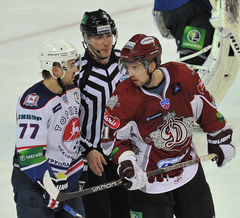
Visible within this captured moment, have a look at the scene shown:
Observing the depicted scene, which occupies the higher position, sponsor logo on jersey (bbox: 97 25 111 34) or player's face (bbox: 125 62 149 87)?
sponsor logo on jersey (bbox: 97 25 111 34)

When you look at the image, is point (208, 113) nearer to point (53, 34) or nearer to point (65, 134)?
point (65, 134)

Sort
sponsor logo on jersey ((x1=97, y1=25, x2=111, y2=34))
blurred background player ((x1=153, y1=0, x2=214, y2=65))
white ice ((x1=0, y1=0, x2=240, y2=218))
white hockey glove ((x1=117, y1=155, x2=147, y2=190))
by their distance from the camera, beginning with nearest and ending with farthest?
white hockey glove ((x1=117, y1=155, x2=147, y2=190)), sponsor logo on jersey ((x1=97, y1=25, x2=111, y2=34)), white ice ((x1=0, y1=0, x2=240, y2=218)), blurred background player ((x1=153, y1=0, x2=214, y2=65))

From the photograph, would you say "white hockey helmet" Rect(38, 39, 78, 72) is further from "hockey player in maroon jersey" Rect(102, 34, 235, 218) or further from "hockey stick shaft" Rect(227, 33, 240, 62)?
"hockey stick shaft" Rect(227, 33, 240, 62)

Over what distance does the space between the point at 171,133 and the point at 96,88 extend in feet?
1.75

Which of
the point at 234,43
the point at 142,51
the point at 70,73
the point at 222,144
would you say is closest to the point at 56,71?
the point at 70,73

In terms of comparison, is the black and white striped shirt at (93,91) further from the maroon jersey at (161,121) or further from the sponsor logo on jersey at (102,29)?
the maroon jersey at (161,121)

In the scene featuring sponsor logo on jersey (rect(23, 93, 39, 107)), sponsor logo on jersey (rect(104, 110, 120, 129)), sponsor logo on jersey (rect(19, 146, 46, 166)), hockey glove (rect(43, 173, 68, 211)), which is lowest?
hockey glove (rect(43, 173, 68, 211))

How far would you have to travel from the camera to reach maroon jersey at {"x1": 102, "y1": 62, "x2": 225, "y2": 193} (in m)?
2.79

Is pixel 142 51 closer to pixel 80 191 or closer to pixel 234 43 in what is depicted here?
pixel 80 191

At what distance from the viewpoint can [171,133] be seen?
282 centimetres

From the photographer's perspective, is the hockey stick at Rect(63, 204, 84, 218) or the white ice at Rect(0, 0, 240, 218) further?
the white ice at Rect(0, 0, 240, 218)

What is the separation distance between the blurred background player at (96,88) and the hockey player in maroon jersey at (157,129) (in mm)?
326

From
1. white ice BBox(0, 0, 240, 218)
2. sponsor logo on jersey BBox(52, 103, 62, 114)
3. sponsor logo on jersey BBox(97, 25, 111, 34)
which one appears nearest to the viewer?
sponsor logo on jersey BBox(52, 103, 62, 114)

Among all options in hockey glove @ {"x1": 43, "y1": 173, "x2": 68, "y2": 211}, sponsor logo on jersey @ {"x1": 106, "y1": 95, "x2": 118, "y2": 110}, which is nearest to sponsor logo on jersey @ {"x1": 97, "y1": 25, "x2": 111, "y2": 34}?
sponsor logo on jersey @ {"x1": 106, "y1": 95, "x2": 118, "y2": 110}
